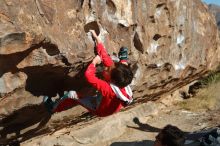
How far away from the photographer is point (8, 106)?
5.57 meters

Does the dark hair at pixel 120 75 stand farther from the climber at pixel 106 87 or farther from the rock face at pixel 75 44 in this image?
the rock face at pixel 75 44

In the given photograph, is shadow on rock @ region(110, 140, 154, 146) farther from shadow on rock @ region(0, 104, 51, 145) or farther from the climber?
the climber

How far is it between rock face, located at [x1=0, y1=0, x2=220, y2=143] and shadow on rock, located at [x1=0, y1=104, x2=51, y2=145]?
17mm

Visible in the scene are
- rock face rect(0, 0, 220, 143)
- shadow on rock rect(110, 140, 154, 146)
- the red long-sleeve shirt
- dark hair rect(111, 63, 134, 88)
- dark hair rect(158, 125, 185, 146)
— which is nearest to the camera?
dark hair rect(158, 125, 185, 146)

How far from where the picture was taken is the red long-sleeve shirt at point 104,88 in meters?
5.38

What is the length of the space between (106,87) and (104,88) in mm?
26

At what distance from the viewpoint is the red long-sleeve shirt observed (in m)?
5.38

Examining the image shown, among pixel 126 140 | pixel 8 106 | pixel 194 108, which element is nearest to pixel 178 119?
pixel 194 108

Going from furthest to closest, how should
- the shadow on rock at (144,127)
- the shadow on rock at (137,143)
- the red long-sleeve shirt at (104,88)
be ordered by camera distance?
the shadow on rock at (144,127) → the shadow on rock at (137,143) → the red long-sleeve shirt at (104,88)

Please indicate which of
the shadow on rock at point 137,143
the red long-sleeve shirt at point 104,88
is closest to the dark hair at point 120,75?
the red long-sleeve shirt at point 104,88

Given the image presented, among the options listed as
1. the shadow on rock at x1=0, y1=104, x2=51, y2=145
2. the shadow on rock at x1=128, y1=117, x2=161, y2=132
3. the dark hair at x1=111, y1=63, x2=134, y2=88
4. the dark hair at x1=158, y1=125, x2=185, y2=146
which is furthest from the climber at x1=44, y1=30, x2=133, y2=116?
the shadow on rock at x1=128, y1=117, x2=161, y2=132

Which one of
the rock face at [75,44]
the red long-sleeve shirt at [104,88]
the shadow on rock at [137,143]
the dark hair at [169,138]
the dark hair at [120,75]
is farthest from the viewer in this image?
the shadow on rock at [137,143]

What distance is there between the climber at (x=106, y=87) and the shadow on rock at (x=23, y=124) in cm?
33

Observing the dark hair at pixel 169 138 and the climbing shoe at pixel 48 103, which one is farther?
the climbing shoe at pixel 48 103
